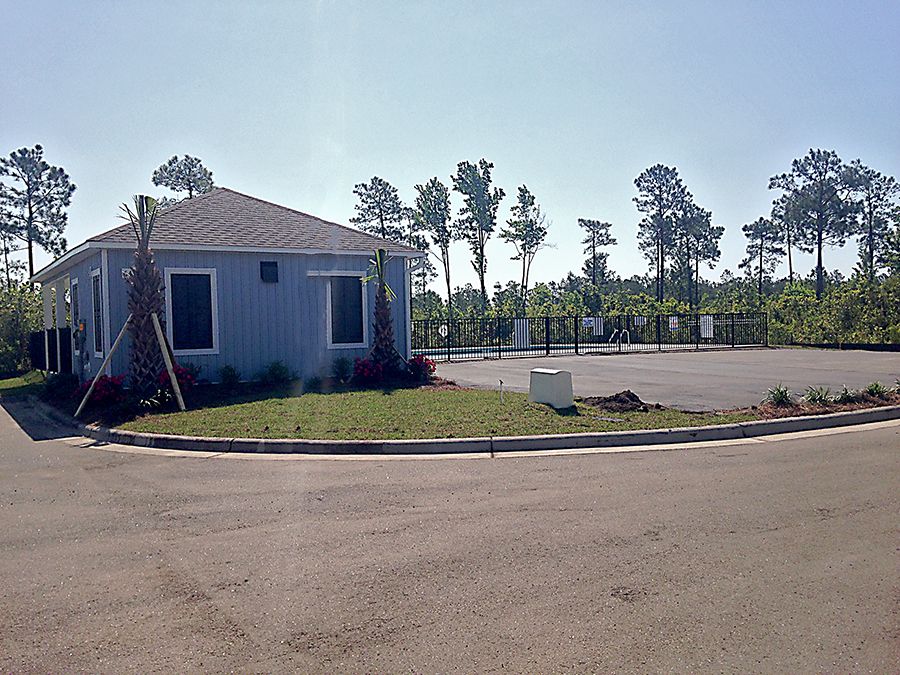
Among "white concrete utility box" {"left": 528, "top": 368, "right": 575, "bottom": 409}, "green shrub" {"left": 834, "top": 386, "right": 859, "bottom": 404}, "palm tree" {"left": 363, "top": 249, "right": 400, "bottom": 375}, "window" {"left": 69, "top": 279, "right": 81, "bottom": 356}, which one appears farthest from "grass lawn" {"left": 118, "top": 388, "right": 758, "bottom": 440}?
"window" {"left": 69, "top": 279, "right": 81, "bottom": 356}

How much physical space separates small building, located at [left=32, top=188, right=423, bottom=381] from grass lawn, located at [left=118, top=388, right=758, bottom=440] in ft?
10.9

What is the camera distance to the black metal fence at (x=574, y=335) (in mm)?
30469

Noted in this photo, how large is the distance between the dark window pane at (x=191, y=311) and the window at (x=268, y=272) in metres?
1.18

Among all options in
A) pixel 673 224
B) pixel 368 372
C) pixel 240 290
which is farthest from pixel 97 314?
pixel 673 224

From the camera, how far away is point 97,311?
645 inches

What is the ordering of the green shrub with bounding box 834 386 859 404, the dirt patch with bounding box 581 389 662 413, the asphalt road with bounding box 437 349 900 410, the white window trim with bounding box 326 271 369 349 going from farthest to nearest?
the white window trim with bounding box 326 271 369 349 → the asphalt road with bounding box 437 349 900 410 → the green shrub with bounding box 834 386 859 404 → the dirt patch with bounding box 581 389 662 413

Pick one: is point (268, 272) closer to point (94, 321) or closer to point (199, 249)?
point (199, 249)

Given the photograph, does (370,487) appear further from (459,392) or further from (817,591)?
(459,392)

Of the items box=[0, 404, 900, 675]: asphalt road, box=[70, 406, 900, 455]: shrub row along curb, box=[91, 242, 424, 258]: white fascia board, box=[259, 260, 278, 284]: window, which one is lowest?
box=[0, 404, 900, 675]: asphalt road

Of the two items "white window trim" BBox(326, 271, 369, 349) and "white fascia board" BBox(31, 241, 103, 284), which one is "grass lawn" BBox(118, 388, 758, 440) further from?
"white fascia board" BBox(31, 241, 103, 284)

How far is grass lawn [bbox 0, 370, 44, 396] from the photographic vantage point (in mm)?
19297

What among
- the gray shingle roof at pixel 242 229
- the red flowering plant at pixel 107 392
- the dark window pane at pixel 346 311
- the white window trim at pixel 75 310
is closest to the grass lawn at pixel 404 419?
the red flowering plant at pixel 107 392

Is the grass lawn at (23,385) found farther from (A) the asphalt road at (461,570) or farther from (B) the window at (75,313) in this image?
(A) the asphalt road at (461,570)

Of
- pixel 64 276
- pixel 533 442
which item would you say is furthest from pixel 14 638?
pixel 64 276
